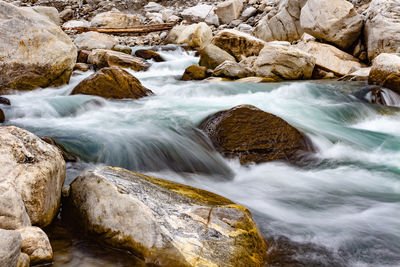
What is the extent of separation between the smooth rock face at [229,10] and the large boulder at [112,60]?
40.0ft

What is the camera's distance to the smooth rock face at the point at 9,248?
1.49 metres

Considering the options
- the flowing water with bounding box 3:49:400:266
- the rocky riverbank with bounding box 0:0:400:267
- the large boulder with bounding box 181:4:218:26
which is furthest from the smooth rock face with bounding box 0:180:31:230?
the large boulder with bounding box 181:4:218:26

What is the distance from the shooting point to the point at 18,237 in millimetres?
1623

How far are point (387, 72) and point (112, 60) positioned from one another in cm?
828

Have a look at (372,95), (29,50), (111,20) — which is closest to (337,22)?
(372,95)

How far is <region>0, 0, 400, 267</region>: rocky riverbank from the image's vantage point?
2.12 metres

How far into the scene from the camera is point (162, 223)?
2188 millimetres

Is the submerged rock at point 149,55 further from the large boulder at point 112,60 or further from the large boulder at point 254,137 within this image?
the large boulder at point 254,137

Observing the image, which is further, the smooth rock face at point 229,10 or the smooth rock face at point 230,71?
the smooth rock face at point 229,10

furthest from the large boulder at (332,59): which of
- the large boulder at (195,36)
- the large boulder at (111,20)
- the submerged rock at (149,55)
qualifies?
the large boulder at (111,20)

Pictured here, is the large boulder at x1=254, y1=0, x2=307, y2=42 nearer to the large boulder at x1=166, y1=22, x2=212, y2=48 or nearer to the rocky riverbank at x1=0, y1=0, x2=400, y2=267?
the rocky riverbank at x1=0, y1=0, x2=400, y2=267

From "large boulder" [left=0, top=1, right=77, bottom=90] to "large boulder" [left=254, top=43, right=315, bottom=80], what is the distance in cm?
598

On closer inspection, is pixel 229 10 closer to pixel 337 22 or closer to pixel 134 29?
pixel 134 29

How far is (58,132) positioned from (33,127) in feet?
2.14
